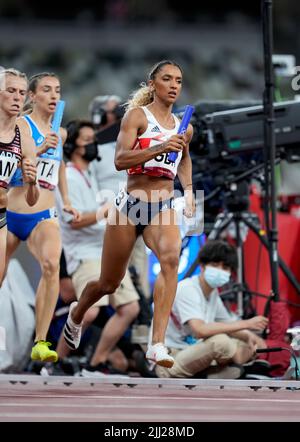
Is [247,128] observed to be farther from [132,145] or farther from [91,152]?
[132,145]

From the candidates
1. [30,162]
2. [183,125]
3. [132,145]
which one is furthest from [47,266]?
[183,125]

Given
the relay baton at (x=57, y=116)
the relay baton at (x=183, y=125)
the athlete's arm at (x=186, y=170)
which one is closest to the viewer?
the relay baton at (x=183, y=125)

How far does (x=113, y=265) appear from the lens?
29.6 ft

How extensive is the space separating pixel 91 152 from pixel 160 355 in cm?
304

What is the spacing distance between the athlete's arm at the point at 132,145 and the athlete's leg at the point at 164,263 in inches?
17.4

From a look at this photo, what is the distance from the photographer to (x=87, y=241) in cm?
1134

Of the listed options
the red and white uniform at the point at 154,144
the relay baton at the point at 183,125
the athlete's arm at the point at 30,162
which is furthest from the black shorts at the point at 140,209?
the athlete's arm at the point at 30,162

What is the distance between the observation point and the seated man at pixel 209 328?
10008 millimetres

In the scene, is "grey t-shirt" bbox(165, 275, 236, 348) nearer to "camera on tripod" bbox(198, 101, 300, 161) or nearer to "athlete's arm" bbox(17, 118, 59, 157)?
"camera on tripod" bbox(198, 101, 300, 161)

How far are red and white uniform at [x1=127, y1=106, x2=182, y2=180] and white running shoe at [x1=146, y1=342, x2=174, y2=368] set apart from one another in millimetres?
1100

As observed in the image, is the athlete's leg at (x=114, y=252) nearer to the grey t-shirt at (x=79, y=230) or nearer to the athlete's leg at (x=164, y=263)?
the athlete's leg at (x=164, y=263)
